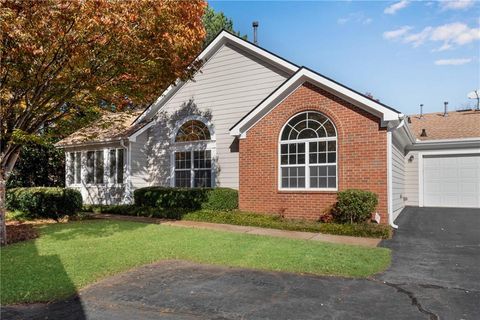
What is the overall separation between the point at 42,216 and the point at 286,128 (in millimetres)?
9847

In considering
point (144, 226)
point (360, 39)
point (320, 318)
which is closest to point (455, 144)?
point (360, 39)

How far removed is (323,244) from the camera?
9.10 m

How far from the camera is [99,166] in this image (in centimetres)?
1812

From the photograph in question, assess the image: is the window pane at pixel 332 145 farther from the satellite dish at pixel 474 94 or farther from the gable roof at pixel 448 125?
the satellite dish at pixel 474 94

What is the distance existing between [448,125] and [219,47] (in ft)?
40.1

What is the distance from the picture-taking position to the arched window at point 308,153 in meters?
12.3

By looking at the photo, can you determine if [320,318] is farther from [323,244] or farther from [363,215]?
[363,215]

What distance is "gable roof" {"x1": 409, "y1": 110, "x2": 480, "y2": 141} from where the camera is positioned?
17.2 metres

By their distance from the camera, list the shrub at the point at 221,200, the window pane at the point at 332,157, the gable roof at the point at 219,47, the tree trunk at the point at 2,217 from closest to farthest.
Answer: the tree trunk at the point at 2,217 < the window pane at the point at 332,157 < the shrub at the point at 221,200 < the gable roof at the point at 219,47

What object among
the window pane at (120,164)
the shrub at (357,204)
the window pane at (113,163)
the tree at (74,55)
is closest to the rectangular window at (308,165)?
the shrub at (357,204)

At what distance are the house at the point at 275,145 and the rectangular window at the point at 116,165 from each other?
0.05 meters

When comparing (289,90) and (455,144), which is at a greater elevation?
(289,90)

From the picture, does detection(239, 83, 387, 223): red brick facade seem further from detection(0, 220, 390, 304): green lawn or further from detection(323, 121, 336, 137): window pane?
detection(0, 220, 390, 304): green lawn

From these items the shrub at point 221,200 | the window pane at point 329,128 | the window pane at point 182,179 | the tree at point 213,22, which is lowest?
the shrub at point 221,200
